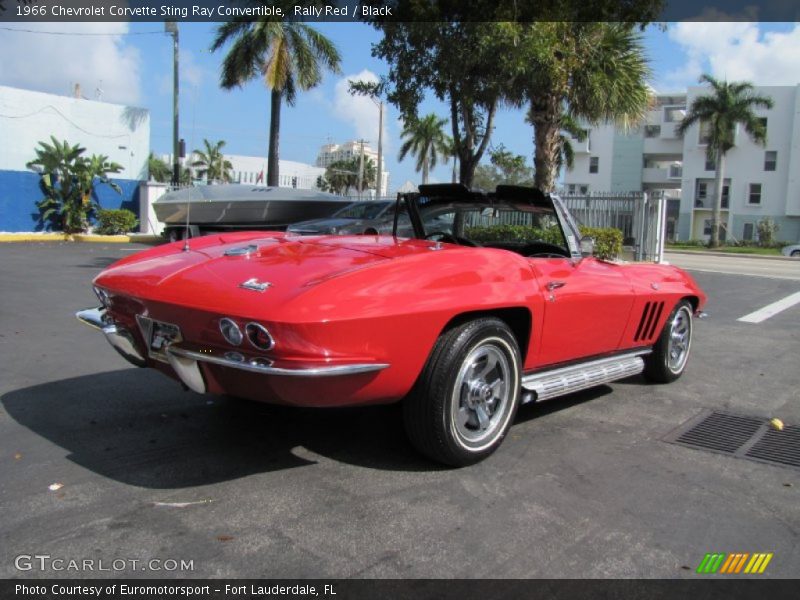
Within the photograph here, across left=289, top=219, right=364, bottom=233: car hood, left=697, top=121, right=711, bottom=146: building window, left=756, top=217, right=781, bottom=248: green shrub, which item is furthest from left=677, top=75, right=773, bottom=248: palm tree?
left=289, top=219, right=364, bottom=233: car hood

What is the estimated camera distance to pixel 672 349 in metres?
5.53

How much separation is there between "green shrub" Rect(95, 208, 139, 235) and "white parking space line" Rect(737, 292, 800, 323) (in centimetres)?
1996

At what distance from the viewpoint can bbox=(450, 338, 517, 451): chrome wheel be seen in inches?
139

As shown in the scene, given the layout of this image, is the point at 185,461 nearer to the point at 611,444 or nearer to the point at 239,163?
the point at 611,444

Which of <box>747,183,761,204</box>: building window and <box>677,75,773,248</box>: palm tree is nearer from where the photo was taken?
<box>677,75,773,248</box>: palm tree

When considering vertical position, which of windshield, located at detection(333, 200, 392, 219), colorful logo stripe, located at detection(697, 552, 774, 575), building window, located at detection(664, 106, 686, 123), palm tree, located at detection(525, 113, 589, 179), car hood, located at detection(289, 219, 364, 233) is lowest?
colorful logo stripe, located at detection(697, 552, 774, 575)

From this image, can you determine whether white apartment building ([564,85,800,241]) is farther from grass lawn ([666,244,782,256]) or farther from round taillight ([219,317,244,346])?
round taillight ([219,317,244,346])

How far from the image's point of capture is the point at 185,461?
359 cm

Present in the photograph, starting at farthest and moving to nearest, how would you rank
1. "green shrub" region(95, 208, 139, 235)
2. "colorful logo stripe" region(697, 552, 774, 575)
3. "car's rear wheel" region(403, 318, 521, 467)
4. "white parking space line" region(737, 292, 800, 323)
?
1. "green shrub" region(95, 208, 139, 235)
2. "white parking space line" region(737, 292, 800, 323)
3. "car's rear wheel" region(403, 318, 521, 467)
4. "colorful logo stripe" region(697, 552, 774, 575)

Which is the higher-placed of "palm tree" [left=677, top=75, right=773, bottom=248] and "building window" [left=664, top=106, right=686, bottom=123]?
"building window" [left=664, top=106, right=686, bottom=123]

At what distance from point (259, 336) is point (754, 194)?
177ft

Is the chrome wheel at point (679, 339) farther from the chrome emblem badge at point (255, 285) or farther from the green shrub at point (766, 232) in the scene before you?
the green shrub at point (766, 232)

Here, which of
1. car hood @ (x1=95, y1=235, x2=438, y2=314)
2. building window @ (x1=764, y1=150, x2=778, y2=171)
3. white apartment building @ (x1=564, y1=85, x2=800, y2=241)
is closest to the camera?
car hood @ (x1=95, y1=235, x2=438, y2=314)

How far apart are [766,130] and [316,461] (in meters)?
52.3
